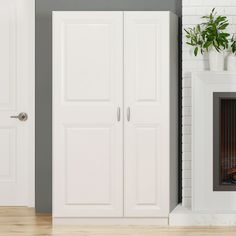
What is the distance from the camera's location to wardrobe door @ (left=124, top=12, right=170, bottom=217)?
5.09 m

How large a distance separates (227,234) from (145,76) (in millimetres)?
1439

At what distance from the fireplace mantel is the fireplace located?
0.04 meters

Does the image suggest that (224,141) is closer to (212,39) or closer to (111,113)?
(212,39)

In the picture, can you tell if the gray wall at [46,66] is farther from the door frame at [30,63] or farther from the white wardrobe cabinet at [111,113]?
the white wardrobe cabinet at [111,113]

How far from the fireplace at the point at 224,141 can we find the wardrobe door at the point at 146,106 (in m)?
0.43

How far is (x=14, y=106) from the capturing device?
234 inches

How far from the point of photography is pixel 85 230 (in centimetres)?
499

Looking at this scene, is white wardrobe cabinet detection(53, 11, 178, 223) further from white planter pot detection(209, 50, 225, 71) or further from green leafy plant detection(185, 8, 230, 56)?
white planter pot detection(209, 50, 225, 71)

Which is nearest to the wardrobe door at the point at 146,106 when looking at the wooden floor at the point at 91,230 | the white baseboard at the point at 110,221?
the white baseboard at the point at 110,221

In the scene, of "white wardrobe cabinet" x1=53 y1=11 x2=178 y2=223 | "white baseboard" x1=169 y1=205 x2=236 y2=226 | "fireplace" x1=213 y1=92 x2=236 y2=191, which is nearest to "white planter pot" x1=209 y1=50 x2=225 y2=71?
"fireplace" x1=213 y1=92 x2=236 y2=191

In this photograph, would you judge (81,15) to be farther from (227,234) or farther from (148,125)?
(227,234)

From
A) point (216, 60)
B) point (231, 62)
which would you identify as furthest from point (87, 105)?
point (231, 62)

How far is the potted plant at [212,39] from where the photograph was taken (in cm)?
516

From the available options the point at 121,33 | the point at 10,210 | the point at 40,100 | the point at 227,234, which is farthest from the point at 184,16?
the point at 10,210
